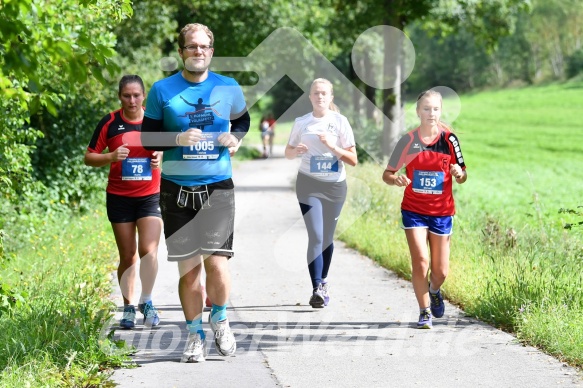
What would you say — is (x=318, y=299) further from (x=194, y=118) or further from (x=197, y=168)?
(x=194, y=118)

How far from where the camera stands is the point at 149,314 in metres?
7.80

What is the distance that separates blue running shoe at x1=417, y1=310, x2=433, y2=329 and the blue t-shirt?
2103mm

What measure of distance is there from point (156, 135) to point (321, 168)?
246cm

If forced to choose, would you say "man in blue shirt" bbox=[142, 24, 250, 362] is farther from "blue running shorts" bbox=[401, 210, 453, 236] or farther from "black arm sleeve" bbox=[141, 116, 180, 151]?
"blue running shorts" bbox=[401, 210, 453, 236]

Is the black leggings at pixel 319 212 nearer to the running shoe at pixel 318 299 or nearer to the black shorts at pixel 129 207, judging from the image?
the running shoe at pixel 318 299

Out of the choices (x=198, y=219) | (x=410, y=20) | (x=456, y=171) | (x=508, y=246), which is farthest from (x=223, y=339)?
(x=410, y=20)

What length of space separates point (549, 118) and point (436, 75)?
32700mm

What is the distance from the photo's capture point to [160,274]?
1048 centimetres

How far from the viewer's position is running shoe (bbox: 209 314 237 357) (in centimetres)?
652

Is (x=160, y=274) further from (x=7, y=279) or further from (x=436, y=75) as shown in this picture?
(x=436, y=75)

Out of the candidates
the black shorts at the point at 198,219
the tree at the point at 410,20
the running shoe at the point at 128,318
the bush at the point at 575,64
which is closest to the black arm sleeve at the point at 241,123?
the black shorts at the point at 198,219

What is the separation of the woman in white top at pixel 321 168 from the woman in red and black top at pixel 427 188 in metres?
0.82

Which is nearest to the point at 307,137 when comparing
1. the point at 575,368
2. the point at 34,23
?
the point at 575,368

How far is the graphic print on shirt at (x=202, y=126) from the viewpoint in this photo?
20.9ft
